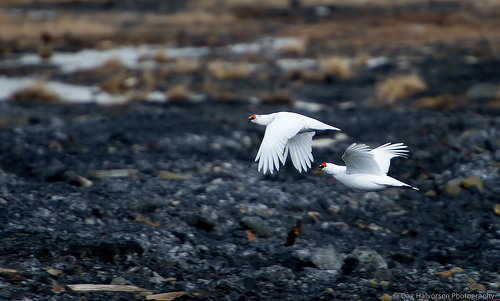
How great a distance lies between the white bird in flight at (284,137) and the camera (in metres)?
6.57

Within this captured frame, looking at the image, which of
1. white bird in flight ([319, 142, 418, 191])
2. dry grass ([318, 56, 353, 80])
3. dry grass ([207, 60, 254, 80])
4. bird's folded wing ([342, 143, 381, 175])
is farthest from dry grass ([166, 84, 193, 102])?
bird's folded wing ([342, 143, 381, 175])

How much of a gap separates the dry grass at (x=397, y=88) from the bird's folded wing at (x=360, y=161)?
8.77 meters

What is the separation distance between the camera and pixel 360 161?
6.96 meters

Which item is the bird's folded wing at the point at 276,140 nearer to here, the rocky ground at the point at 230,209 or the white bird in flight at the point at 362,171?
the white bird in flight at the point at 362,171

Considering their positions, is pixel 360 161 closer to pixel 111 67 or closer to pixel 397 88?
pixel 397 88

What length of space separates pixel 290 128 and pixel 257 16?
2462 centimetres

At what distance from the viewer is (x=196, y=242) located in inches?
297

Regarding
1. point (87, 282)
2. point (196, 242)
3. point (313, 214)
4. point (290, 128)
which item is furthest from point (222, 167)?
point (87, 282)

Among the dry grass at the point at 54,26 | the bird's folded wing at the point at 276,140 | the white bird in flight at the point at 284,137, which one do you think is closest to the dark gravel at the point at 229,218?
the white bird in flight at the point at 284,137

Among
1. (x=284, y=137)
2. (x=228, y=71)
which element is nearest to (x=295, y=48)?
(x=228, y=71)

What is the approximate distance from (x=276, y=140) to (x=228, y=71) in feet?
39.1

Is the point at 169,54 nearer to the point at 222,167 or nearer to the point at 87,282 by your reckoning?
the point at 222,167

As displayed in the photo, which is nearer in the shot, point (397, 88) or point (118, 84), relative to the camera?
point (397, 88)

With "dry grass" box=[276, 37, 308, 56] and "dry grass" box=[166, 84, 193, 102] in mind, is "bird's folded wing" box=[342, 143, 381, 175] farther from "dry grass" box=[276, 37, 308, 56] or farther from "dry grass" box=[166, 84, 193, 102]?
"dry grass" box=[276, 37, 308, 56]
